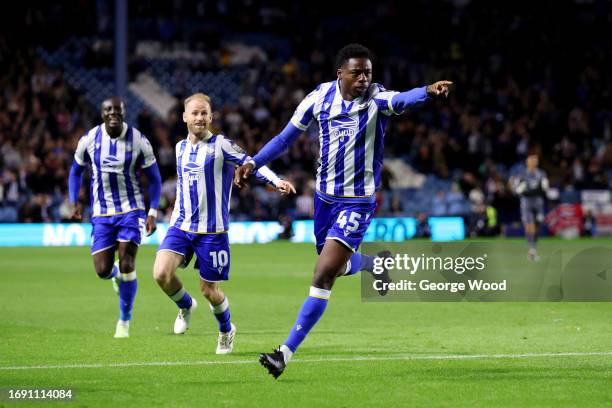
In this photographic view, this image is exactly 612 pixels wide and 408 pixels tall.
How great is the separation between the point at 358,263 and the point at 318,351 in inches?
55.3

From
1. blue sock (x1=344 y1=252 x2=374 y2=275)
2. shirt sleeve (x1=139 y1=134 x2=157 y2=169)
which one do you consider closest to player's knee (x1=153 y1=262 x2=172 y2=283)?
blue sock (x1=344 y1=252 x2=374 y2=275)

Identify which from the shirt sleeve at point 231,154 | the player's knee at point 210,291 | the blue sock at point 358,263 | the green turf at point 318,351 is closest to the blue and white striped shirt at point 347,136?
the green turf at point 318,351

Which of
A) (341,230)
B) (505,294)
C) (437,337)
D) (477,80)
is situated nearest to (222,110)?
(477,80)

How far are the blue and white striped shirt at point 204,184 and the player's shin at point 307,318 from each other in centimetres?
195

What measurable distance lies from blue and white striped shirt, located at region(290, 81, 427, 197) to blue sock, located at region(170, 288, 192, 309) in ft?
9.03

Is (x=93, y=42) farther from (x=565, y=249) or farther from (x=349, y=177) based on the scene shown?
(x=349, y=177)

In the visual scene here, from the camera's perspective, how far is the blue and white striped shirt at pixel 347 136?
9023mm

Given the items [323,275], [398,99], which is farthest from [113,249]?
[398,99]

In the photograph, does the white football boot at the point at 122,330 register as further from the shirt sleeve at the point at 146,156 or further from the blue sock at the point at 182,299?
the shirt sleeve at the point at 146,156

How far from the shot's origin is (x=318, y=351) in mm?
10430

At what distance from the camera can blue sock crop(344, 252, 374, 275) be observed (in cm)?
1132

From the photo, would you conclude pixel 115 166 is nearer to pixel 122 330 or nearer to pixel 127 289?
pixel 127 289

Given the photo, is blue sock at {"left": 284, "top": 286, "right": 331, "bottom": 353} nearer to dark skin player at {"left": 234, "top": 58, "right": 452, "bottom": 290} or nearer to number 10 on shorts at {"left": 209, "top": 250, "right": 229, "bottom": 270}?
dark skin player at {"left": 234, "top": 58, "right": 452, "bottom": 290}

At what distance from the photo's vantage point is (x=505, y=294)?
1684cm
